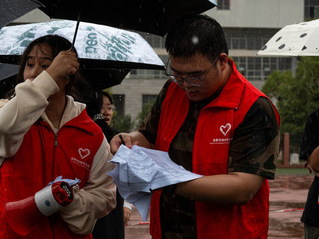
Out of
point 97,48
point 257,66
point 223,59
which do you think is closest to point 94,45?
point 97,48

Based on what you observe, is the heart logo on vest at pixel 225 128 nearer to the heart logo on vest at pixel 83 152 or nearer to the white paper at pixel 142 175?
the white paper at pixel 142 175

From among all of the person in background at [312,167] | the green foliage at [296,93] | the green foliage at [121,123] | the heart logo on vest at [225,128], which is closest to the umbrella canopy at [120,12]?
the heart logo on vest at [225,128]

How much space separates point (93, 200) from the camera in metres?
3.37

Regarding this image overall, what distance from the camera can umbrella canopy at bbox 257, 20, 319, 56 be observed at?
5.25m

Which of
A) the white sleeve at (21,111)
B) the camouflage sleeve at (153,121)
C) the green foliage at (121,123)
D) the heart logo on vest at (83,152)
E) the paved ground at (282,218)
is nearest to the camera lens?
the white sleeve at (21,111)

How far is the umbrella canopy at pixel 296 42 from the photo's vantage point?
17.2 ft

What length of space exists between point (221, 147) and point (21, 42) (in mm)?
2987

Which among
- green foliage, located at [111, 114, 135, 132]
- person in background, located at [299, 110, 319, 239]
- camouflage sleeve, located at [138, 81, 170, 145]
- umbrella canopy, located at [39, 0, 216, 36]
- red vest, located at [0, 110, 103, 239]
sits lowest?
green foliage, located at [111, 114, 135, 132]

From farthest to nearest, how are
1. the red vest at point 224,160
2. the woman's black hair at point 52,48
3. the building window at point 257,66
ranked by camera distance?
1. the building window at point 257,66
2. the woman's black hair at point 52,48
3. the red vest at point 224,160

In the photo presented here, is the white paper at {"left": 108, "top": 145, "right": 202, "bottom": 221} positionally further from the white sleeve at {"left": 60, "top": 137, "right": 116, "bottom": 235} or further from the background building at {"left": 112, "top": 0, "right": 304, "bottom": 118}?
the background building at {"left": 112, "top": 0, "right": 304, "bottom": 118}

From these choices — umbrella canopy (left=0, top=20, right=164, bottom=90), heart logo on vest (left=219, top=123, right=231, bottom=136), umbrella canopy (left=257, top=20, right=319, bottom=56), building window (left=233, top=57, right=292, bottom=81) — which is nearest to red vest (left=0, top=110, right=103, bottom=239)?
heart logo on vest (left=219, top=123, right=231, bottom=136)

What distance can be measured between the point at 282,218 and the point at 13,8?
359 inches

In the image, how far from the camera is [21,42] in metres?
5.36

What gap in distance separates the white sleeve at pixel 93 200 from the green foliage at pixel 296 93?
29080 millimetres
